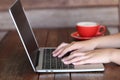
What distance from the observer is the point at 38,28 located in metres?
1.80

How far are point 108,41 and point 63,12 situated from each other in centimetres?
72

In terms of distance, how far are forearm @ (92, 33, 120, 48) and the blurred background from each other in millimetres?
652

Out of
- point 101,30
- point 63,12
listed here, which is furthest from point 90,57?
point 63,12

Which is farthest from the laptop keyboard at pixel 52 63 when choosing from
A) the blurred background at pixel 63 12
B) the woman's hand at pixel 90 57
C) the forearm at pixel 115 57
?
the blurred background at pixel 63 12

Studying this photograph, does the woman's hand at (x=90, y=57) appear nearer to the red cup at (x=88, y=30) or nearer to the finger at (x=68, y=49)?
the finger at (x=68, y=49)

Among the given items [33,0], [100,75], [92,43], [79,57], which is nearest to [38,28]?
[33,0]

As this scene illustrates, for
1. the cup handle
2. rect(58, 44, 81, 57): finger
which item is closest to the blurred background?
the cup handle

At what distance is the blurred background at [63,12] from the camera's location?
182 centimetres

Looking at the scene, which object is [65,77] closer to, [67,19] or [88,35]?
[88,35]

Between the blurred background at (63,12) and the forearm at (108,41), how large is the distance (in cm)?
65

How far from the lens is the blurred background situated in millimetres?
1821

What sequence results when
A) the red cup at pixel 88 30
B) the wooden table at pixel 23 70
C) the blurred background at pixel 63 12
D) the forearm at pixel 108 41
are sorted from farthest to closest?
the blurred background at pixel 63 12, the red cup at pixel 88 30, the forearm at pixel 108 41, the wooden table at pixel 23 70

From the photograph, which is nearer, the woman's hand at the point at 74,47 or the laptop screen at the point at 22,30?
the laptop screen at the point at 22,30

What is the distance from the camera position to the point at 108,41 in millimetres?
1172
